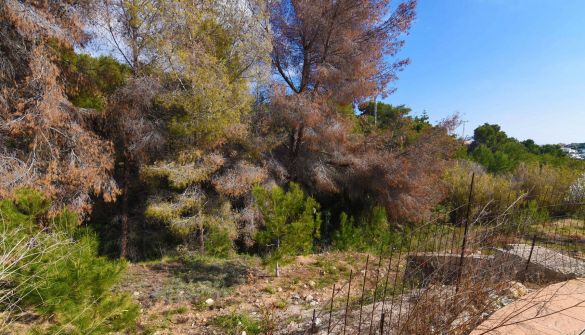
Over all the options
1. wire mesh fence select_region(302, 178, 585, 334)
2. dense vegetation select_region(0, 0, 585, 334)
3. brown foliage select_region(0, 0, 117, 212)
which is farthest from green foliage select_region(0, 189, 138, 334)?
brown foliage select_region(0, 0, 117, 212)

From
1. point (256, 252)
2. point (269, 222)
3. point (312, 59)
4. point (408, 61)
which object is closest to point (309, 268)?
point (269, 222)

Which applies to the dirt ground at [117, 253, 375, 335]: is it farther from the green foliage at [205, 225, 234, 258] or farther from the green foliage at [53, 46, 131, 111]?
the green foliage at [53, 46, 131, 111]

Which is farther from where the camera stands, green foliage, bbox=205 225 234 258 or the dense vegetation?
green foliage, bbox=205 225 234 258

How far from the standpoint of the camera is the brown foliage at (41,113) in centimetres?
452

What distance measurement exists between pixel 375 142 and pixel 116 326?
23.0ft

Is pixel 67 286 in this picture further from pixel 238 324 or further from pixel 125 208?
pixel 125 208

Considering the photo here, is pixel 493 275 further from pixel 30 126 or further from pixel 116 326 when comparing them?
pixel 30 126

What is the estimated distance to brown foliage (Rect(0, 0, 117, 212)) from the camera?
452 cm

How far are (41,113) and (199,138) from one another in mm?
2489

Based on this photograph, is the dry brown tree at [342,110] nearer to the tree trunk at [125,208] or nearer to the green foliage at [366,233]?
the green foliage at [366,233]

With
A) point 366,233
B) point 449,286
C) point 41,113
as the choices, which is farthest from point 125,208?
point 449,286

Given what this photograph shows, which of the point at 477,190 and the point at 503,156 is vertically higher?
the point at 503,156

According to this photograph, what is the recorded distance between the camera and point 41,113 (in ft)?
15.0

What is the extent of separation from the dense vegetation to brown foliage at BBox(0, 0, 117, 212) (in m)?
0.03
